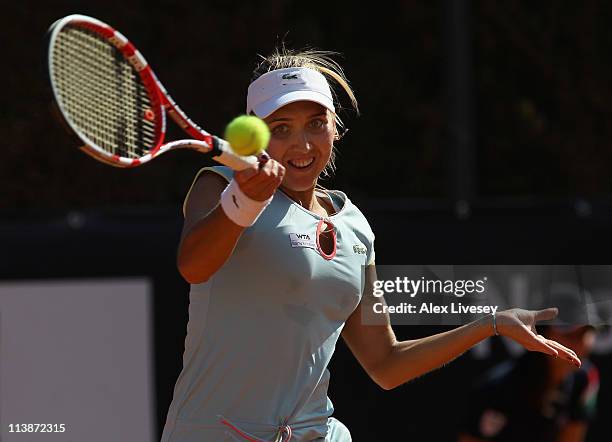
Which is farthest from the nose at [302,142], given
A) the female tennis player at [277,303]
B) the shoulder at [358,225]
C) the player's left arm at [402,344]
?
the player's left arm at [402,344]

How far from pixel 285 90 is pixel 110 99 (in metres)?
0.41

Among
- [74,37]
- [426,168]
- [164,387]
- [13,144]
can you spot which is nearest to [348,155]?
[426,168]

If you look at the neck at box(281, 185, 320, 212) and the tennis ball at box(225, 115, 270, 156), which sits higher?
the neck at box(281, 185, 320, 212)

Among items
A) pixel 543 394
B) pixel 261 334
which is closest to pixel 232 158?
pixel 261 334

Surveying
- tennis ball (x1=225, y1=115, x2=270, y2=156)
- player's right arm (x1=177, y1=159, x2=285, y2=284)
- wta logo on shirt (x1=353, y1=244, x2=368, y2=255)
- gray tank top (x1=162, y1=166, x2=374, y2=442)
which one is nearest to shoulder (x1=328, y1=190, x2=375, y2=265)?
wta logo on shirt (x1=353, y1=244, x2=368, y2=255)

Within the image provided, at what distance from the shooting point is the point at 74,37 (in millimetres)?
2773

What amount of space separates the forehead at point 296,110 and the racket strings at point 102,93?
30cm

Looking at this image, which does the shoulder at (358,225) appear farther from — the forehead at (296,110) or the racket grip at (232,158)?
the racket grip at (232,158)

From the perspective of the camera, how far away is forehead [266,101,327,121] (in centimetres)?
297

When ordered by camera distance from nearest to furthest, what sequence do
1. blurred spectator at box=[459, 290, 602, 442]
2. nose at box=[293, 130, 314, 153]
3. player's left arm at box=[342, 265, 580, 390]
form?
nose at box=[293, 130, 314, 153] < player's left arm at box=[342, 265, 580, 390] < blurred spectator at box=[459, 290, 602, 442]

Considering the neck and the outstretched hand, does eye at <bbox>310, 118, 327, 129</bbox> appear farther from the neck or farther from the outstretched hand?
the outstretched hand

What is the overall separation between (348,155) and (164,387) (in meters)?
2.25

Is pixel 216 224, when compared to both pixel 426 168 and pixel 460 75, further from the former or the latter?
pixel 426 168

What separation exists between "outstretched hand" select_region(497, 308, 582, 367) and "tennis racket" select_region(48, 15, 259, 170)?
0.86 metres
